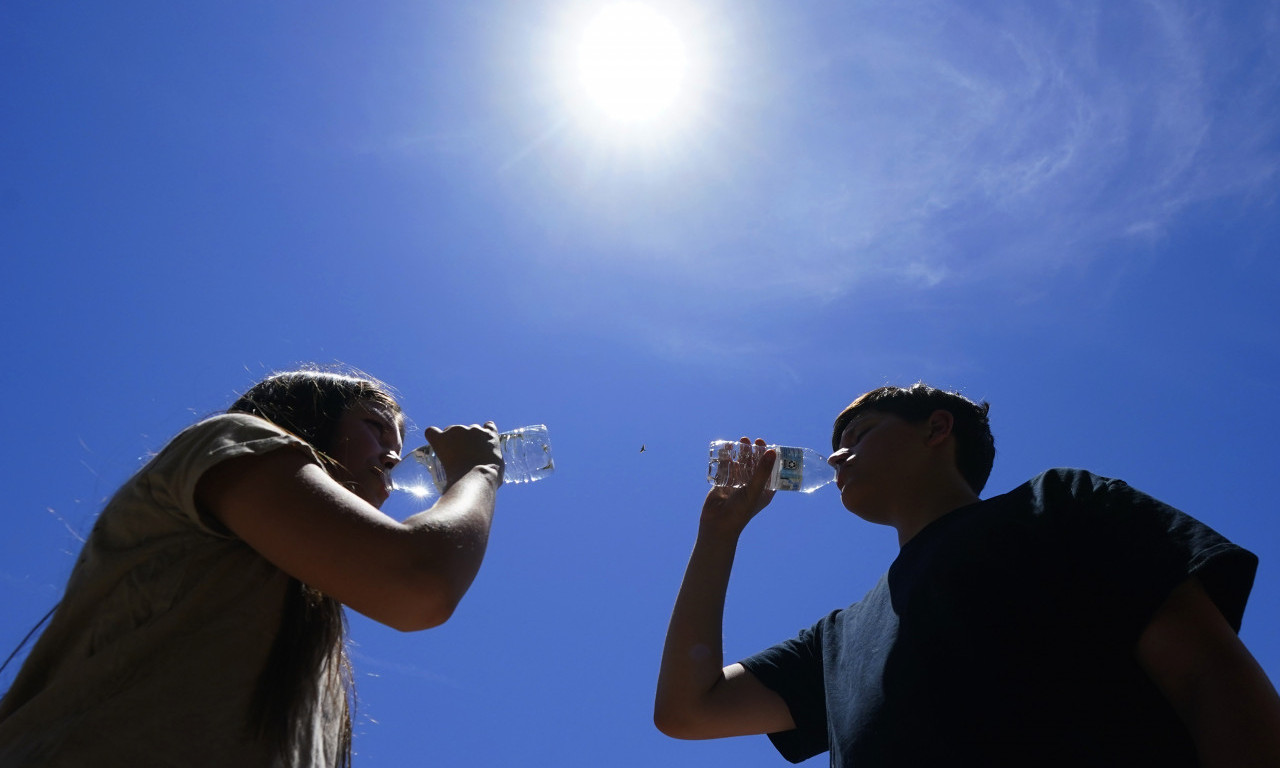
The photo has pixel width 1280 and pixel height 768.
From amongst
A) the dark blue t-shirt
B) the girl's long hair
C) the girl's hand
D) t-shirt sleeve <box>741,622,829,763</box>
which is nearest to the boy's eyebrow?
t-shirt sleeve <box>741,622,829,763</box>

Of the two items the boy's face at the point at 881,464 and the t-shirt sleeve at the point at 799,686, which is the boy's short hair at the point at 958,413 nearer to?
the boy's face at the point at 881,464

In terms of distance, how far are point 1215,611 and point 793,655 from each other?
180 centimetres

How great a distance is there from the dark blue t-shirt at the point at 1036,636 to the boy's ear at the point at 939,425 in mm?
872

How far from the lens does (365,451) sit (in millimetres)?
2707

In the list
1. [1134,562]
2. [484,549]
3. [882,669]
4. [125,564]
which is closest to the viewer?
[125,564]

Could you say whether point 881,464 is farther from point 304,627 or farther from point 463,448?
point 304,627

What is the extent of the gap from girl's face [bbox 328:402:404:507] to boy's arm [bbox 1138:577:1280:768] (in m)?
2.34

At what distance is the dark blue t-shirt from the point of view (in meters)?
2.31

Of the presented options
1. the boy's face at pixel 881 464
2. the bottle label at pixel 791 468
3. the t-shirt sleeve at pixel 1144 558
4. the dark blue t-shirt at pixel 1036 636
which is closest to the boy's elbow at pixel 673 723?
the dark blue t-shirt at pixel 1036 636

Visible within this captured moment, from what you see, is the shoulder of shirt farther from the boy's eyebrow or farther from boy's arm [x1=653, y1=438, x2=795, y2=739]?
boy's arm [x1=653, y1=438, x2=795, y2=739]

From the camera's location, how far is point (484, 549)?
220 centimetres

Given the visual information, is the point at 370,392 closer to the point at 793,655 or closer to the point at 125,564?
the point at 125,564

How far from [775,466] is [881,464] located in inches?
24.8

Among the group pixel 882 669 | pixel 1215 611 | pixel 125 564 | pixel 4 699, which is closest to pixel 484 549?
pixel 125 564
